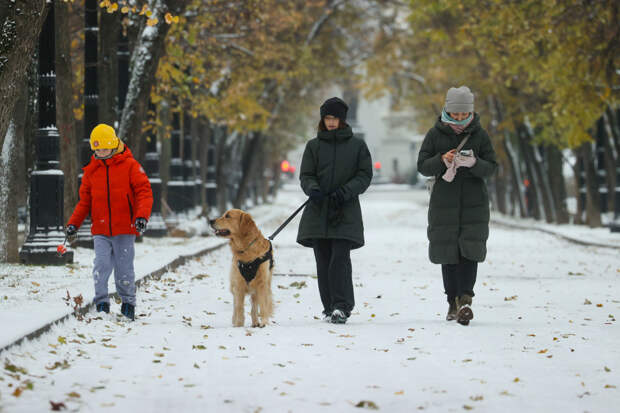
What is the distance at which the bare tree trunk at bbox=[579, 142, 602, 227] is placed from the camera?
1248 inches

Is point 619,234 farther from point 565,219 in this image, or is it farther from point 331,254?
point 331,254

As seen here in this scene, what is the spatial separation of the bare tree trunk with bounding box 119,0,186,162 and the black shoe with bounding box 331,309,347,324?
9868mm

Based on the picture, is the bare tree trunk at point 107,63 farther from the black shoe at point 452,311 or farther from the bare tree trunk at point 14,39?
the black shoe at point 452,311

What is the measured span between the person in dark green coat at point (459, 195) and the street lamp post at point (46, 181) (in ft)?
22.3

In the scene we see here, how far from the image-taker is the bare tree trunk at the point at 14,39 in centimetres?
989

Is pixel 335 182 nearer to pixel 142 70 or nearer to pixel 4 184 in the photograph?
pixel 4 184

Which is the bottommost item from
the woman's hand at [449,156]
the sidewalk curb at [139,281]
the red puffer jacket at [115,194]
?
the sidewalk curb at [139,281]

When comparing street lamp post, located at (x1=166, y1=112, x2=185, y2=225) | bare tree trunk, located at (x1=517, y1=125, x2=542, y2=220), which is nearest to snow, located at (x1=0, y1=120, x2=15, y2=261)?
street lamp post, located at (x1=166, y1=112, x2=185, y2=225)

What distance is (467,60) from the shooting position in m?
36.2

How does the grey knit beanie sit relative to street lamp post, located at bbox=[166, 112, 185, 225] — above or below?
above

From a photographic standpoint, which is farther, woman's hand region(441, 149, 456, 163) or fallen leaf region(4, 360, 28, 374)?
woman's hand region(441, 149, 456, 163)

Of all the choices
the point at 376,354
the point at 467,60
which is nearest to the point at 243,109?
the point at 467,60

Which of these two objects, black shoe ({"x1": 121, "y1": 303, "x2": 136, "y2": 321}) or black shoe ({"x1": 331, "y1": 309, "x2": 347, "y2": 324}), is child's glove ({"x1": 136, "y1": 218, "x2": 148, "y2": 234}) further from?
black shoe ({"x1": 331, "y1": 309, "x2": 347, "y2": 324})

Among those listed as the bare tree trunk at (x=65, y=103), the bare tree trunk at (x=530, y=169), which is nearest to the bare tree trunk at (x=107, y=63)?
the bare tree trunk at (x=65, y=103)
